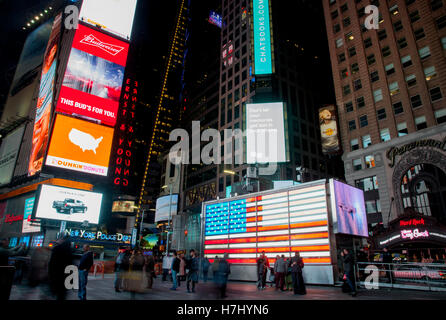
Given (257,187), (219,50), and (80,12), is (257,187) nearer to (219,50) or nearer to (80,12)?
(80,12)

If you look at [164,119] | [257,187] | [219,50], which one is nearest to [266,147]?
[257,187]

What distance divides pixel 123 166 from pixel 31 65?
37.8 m

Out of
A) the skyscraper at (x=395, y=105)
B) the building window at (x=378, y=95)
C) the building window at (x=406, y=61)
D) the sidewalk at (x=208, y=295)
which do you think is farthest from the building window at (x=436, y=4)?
the sidewalk at (x=208, y=295)

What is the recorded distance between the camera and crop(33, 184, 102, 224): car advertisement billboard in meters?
35.8

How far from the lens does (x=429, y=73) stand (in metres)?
38.3

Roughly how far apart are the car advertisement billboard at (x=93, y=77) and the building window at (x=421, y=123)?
41.8 m

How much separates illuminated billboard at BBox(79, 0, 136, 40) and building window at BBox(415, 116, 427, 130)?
43.5 metres

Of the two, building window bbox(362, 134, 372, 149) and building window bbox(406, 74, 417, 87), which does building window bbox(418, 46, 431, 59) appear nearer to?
building window bbox(406, 74, 417, 87)

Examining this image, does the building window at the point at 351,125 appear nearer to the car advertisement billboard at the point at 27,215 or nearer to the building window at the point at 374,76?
the building window at the point at 374,76

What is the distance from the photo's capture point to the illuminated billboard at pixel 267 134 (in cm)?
3619

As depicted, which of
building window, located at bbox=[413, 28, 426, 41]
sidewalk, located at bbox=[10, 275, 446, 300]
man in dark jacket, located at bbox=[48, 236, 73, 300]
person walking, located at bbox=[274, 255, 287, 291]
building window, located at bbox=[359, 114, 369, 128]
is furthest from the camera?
building window, located at bbox=[359, 114, 369, 128]

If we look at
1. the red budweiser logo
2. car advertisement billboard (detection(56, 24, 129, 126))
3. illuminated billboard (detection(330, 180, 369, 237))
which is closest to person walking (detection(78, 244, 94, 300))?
illuminated billboard (detection(330, 180, 369, 237))

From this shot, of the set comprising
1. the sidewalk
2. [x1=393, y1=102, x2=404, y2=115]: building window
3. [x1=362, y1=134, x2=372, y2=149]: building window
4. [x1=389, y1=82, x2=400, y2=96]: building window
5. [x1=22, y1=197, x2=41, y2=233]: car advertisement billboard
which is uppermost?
[x1=389, y1=82, x2=400, y2=96]: building window

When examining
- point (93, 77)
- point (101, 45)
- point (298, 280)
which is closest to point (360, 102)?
point (298, 280)
